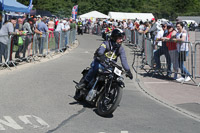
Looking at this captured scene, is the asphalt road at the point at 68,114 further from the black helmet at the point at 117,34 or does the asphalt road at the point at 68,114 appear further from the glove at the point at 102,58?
the black helmet at the point at 117,34

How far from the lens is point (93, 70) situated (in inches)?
315

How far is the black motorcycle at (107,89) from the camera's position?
23.6 feet

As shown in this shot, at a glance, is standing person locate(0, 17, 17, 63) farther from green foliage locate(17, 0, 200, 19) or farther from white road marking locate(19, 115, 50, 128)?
green foliage locate(17, 0, 200, 19)

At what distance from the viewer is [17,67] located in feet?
Answer: 47.0

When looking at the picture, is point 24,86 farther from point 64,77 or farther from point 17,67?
point 17,67

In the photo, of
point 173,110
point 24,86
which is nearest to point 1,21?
point 24,86

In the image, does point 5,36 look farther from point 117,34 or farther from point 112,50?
point 117,34

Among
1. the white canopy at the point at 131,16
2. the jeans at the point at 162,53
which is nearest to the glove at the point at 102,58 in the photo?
the jeans at the point at 162,53

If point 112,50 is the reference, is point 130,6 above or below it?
above

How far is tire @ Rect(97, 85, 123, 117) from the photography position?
23.3 feet

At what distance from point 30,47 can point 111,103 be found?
9053 millimetres

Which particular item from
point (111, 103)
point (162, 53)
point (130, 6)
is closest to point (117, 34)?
point (111, 103)

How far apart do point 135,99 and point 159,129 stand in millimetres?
2808

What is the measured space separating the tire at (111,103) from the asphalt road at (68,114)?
128 mm
